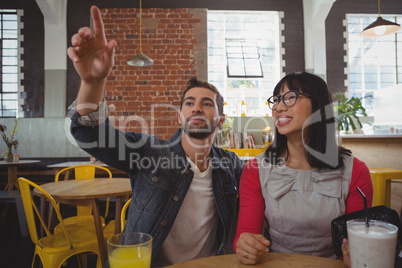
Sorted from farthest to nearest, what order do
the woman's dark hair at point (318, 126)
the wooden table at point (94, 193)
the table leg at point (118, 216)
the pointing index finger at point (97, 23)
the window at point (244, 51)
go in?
the window at point (244, 51) → the table leg at point (118, 216) → the wooden table at point (94, 193) → the woman's dark hair at point (318, 126) → the pointing index finger at point (97, 23)

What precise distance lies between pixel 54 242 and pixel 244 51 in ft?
16.4

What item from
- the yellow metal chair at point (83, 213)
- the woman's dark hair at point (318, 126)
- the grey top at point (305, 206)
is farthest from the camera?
the yellow metal chair at point (83, 213)

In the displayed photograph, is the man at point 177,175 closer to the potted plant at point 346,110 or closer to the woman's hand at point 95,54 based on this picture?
the woman's hand at point 95,54

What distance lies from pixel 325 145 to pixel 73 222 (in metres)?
2.05

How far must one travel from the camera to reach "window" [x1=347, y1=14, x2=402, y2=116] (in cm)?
602

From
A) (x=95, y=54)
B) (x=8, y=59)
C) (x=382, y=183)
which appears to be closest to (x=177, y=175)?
(x=95, y=54)

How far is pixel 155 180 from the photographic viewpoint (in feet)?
4.36

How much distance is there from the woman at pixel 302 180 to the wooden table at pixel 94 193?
116cm

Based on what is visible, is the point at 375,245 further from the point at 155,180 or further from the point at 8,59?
the point at 8,59

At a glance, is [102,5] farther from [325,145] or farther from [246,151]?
[325,145]

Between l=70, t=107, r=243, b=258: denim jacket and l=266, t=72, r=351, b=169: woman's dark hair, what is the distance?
1.03 ft

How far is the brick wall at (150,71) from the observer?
538 cm

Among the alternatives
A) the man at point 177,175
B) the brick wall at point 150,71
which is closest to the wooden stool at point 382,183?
the man at point 177,175

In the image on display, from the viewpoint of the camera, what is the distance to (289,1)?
18.8 feet
